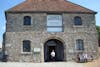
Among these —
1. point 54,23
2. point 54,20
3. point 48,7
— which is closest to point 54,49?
point 54,23

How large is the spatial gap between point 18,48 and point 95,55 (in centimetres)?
981

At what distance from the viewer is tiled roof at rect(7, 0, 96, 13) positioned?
1095 inches

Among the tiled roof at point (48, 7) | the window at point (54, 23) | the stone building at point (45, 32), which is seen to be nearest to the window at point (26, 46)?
the stone building at point (45, 32)

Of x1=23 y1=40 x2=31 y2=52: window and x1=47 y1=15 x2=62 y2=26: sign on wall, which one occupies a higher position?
x1=47 y1=15 x2=62 y2=26: sign on wall

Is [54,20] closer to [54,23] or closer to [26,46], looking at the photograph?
[54,23]

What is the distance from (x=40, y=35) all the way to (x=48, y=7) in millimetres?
4227

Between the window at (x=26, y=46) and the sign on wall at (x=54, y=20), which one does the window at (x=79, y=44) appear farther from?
the window at (x=26, y=46)

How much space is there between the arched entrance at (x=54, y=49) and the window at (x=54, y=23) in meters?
1.97

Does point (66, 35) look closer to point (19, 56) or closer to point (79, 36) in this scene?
point (79, 36)

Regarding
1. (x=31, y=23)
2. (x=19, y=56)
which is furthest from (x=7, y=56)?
(x=31, y=23)

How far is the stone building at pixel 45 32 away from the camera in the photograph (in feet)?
87.1

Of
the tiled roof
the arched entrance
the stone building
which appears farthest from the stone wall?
the arched entrance

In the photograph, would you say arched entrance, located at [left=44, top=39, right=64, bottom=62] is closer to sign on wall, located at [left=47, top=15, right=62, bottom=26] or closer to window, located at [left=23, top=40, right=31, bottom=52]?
sign on wall, located at [left=47, top=15, right=62, bottom=26]

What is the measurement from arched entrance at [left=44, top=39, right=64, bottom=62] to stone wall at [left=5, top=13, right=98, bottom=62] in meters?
1.49
